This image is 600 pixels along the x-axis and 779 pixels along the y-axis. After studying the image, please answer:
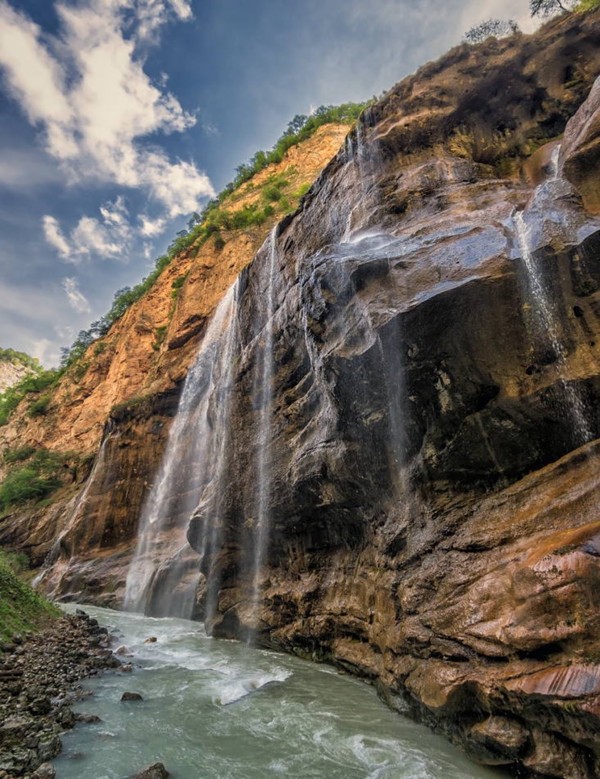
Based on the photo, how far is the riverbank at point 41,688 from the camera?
4883mm

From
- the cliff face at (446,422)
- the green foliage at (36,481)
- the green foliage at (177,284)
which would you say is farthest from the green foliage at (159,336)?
the cliff face at (446,422)

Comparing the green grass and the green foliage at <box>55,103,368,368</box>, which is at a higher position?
the green foliage at <box>55,103,368,368</box>

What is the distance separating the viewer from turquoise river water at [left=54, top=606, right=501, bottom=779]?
4.98 meters

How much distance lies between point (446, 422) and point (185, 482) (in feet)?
57.5

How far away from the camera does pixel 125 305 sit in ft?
147

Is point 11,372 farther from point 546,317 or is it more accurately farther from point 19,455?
point 546,317

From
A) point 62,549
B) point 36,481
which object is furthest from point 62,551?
point 36,481

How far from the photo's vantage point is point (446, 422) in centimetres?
750

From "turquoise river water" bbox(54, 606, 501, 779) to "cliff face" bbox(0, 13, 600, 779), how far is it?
53 cm

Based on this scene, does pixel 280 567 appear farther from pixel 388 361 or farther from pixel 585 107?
pixel 585 107

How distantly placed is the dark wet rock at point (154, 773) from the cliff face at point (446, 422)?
321cm

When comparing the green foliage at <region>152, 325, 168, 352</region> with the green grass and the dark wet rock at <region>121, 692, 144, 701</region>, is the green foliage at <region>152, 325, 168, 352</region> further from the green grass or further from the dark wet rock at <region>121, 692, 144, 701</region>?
the dark wet rock at <region>121, 692, 144, 701</region>

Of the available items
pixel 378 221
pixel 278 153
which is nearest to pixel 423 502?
pixel 378 221

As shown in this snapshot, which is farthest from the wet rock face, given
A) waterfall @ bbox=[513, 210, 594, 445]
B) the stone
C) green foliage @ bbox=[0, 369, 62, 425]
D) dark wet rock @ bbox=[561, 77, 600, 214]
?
green foliage @ bbox=[0, 369, 62, 425]
